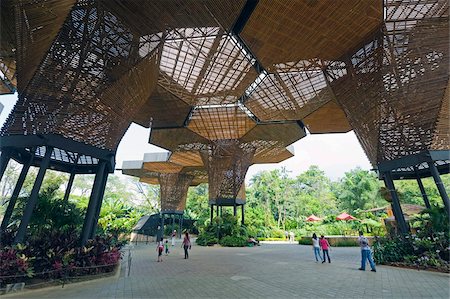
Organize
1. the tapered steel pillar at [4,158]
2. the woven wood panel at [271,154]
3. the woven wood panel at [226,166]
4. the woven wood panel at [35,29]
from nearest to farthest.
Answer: the woven wood panel at [35,29]
the tapered steel pillar at [4,158]
the woven wood panel at [226,166]
the woven wood panel at [271,154]

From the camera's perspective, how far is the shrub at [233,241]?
21.5 meters

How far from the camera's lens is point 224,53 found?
1395cm

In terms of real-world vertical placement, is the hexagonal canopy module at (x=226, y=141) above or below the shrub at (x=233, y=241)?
above

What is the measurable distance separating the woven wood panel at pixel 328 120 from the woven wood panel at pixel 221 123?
4.98 m

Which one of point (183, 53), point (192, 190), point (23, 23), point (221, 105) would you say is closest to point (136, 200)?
point (192, 190)

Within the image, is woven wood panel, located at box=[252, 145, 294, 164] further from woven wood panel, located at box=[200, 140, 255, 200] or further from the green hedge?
the green hedge

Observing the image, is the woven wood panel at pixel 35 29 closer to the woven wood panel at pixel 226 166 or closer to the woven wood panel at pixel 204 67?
the woven wood panel at pixel 204 67

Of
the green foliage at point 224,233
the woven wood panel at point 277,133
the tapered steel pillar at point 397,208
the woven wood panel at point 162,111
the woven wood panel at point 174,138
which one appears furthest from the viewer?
the woven wood panel at point 174,138

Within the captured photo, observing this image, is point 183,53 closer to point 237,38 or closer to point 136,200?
point 237,38

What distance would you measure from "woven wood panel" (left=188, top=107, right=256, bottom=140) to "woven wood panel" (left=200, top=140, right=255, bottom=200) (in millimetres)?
1202

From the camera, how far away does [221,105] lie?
2008cm

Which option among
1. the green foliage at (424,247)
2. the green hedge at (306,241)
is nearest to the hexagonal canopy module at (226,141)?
the green hedge at (306,241)

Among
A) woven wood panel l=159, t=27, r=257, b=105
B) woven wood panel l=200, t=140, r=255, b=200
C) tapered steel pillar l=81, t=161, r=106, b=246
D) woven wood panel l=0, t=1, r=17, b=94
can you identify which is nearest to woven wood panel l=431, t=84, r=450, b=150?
woven wood panel l=159, t=27, r=257, b=105

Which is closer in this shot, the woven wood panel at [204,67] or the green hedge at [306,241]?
the woven wood panel at [204,67]
